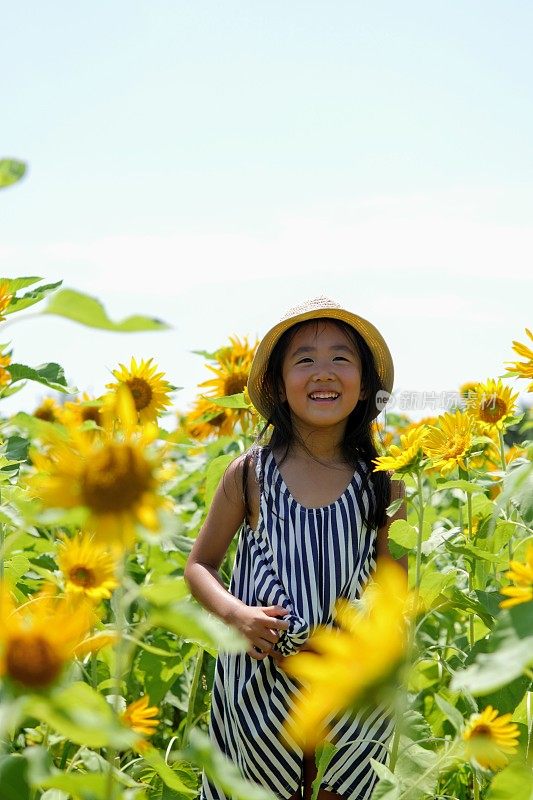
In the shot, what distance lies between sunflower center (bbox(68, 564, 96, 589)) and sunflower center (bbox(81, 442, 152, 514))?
423mm

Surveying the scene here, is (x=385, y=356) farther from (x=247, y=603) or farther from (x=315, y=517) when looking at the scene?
(x=247, y=603)

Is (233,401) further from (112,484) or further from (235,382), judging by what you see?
(112,484)

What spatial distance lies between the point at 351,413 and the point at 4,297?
2.81ft

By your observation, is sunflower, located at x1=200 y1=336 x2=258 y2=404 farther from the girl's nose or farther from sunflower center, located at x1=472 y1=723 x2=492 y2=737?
sunflower center, located at x1=472 y1=723 x2=492 y2=737

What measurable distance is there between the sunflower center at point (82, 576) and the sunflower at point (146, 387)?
124 centimetres

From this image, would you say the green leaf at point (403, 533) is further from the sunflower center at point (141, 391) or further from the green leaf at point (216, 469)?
the sunflower center at point (141, 391)

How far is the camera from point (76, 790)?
0.86 m

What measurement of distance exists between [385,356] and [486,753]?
1230 millimetres

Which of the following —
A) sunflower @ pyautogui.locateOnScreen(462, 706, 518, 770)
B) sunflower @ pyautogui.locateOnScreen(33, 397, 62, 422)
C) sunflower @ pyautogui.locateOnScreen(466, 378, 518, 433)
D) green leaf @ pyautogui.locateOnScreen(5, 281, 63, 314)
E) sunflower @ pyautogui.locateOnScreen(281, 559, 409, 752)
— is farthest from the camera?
sunflower @ pyautogui.locateOnScreen(33, 397, 62, 422)

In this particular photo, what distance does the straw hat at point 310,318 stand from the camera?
7.07 feet

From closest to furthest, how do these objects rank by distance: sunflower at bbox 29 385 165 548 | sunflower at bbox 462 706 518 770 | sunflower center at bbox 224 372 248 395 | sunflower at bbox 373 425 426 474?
sunflower at bbox 29 385 165 548 < sunflower at bbox 462 706 518 770 < sunflower at bbox 373 425 426 474 < sunflower center at bbox 224 372 248 395

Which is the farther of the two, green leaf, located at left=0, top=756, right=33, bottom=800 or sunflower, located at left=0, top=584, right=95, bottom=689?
green leaf, located at left=0, top=756, right=33, bottom=800

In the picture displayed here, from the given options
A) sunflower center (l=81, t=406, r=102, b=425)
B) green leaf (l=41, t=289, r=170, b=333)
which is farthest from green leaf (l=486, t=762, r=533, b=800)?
sunflower center (l=81, t=406, r=102, b=425)

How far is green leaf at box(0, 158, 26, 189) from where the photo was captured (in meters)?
0.99
